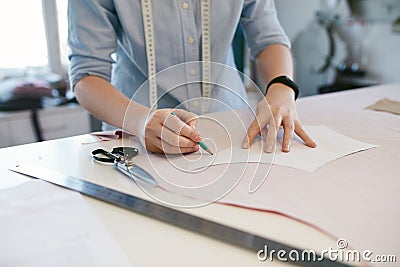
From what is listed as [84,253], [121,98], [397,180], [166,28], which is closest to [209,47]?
[166,28]

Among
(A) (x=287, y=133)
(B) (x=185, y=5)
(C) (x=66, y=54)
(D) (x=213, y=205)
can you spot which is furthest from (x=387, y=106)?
(C) (x=66, y=54)

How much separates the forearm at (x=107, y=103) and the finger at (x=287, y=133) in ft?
0.81

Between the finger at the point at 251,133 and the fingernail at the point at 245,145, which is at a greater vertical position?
the finger at the point at 251,133

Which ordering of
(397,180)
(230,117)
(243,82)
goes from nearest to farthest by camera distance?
(397,180), (230,117), (243,82)

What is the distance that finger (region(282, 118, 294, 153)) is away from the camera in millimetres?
666

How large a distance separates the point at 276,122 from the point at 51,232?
17.3 inches

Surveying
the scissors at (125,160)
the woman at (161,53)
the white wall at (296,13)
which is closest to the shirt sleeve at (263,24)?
the woman at (161,53)

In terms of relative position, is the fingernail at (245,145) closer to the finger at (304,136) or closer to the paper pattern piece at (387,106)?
the finger at (304,136)

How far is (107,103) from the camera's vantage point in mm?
736

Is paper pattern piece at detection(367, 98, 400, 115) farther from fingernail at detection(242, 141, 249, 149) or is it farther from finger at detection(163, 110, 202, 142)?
finger at detection(163, 110, 202, 142)

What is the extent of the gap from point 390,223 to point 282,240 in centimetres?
13

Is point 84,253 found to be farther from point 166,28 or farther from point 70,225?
point 166,28

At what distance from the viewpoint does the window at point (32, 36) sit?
2082mm

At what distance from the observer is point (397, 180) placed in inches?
21.7
